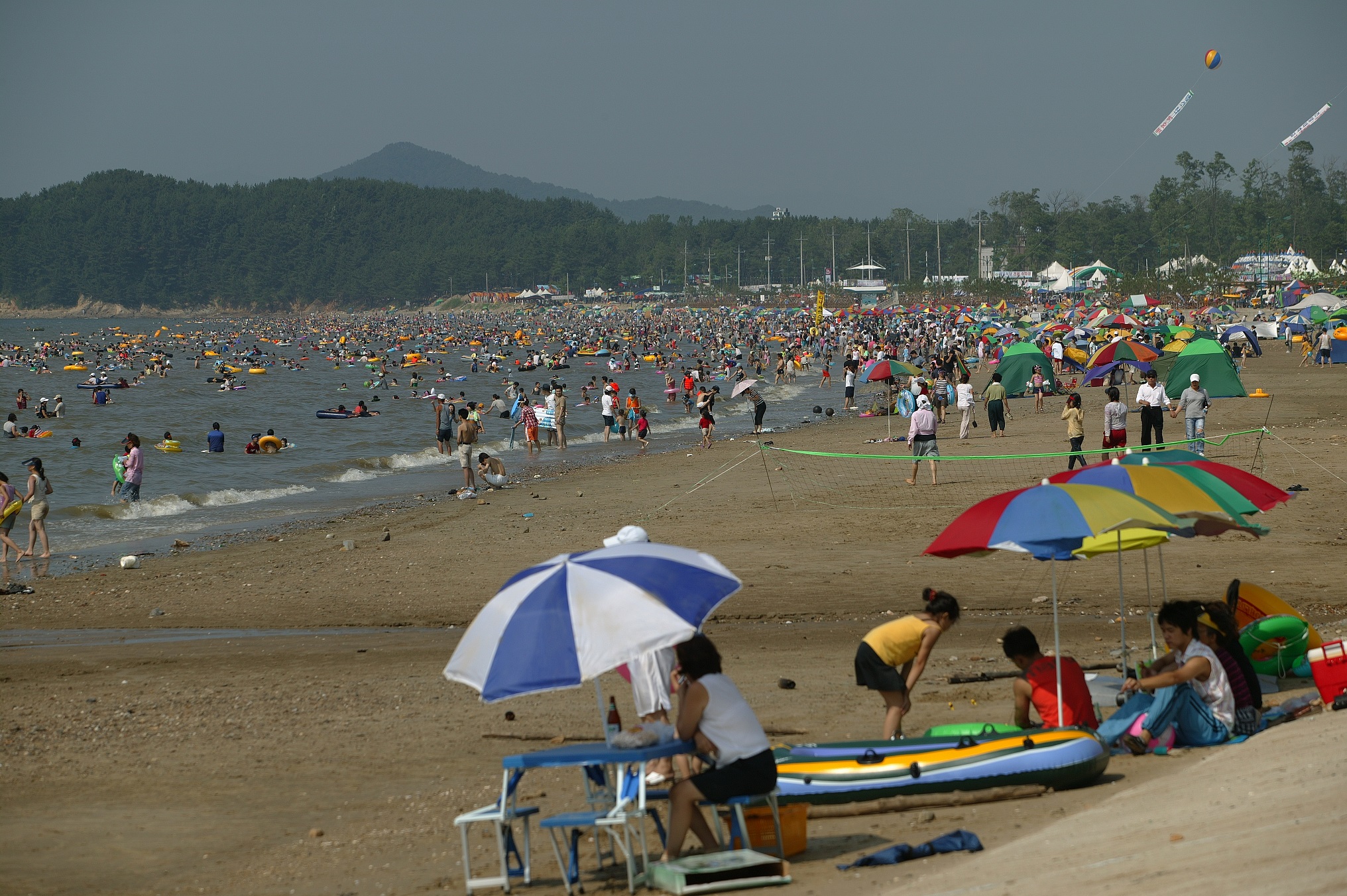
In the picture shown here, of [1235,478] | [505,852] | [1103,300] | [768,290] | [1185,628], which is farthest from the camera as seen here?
[768,290]

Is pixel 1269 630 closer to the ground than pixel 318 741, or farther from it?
farther from it

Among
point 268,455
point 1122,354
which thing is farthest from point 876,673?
point 268,455

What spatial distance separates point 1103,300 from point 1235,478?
252ft

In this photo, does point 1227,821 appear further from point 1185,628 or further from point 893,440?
point 893,440

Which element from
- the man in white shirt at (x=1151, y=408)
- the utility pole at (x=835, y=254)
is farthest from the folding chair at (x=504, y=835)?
the utility pole at (x=835, y=254)

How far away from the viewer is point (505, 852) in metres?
5.05

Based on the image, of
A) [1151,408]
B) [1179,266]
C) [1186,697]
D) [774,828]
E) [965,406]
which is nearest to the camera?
[774,828]

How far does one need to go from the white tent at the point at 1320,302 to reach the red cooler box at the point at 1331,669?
44.5m

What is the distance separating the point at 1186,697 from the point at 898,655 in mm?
1500

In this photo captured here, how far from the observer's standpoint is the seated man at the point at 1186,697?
248 inches

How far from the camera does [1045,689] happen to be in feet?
21.1

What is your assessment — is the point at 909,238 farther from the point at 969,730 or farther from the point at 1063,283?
the point at 969,730

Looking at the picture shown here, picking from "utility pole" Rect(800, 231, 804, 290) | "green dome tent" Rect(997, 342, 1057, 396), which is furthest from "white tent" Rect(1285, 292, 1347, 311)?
"utility pole" Rect(800, 231, 804, 290)

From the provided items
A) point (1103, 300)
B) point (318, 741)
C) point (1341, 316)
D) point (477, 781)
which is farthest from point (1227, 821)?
point (1103, 300)
